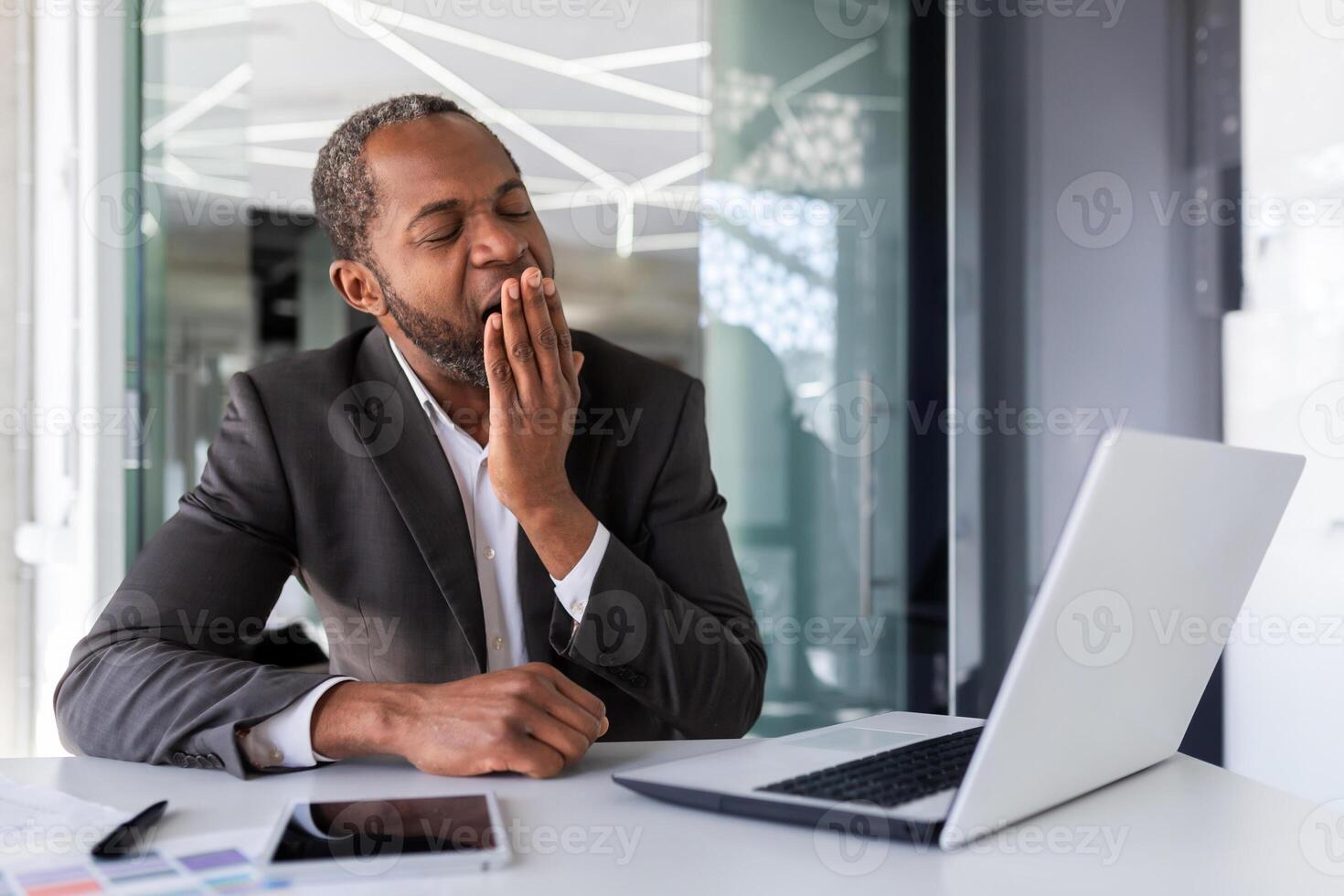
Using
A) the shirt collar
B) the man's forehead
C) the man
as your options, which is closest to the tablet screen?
the man

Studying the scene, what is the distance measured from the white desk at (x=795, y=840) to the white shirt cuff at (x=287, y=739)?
23 millimetres

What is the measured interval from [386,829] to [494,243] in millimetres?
971

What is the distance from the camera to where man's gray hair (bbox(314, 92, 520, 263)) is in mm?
1742

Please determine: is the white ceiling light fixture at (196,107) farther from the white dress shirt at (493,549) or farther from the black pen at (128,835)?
the black pen at (128,835)

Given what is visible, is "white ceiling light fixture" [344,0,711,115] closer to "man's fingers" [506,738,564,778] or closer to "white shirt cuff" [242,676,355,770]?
"white shirt cuff" [242,676,355,770]

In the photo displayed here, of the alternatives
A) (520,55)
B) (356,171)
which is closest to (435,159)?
(356,171)

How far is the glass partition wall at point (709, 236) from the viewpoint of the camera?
2.92 meters

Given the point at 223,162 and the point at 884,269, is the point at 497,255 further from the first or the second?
the point at 884,269

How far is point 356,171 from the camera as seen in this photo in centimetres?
175

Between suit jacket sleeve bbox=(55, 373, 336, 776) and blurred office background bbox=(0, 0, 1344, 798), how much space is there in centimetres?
130

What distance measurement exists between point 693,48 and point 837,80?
447 mm

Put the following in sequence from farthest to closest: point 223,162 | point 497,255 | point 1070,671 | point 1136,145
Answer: point 223,162, point 1136,145, point 497,255, point 1070,671

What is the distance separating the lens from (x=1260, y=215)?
2.36m

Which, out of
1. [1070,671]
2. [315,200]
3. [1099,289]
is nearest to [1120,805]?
[1070,671]
